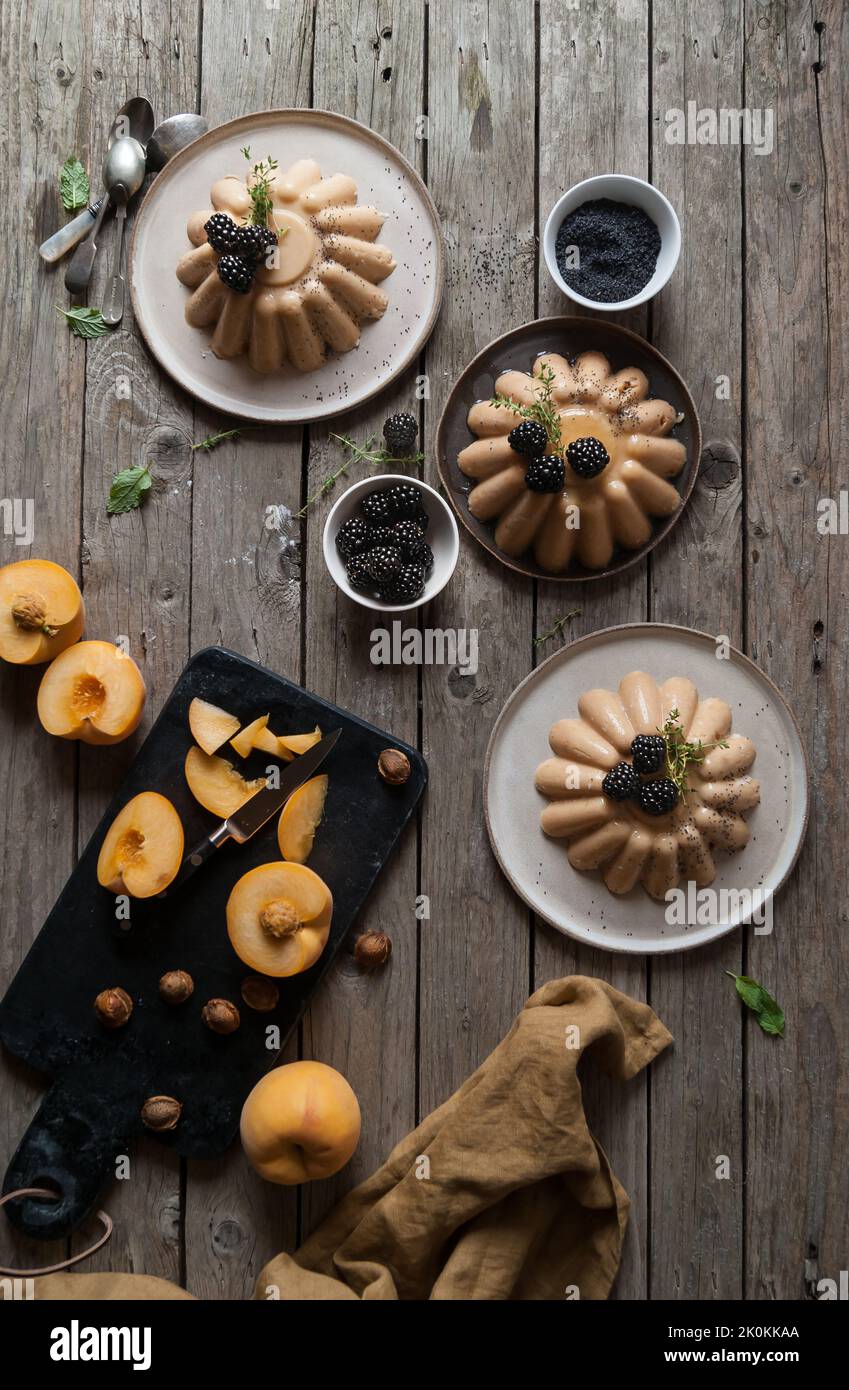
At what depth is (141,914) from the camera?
102 inches

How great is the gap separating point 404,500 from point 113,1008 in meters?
1.24

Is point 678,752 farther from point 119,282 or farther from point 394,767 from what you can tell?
point 119,282

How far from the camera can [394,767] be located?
8.42 ft

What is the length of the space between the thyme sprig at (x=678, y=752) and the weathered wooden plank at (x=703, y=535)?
0.17 meters

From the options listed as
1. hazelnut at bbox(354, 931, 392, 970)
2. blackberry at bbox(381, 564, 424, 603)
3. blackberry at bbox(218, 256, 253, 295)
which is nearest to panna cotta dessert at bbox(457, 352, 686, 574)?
blackberry at bbox(381, 564, 424, 603)

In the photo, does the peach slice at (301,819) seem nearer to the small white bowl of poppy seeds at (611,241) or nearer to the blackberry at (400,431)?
the blackberry at (400,431)

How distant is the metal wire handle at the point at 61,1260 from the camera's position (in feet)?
8.20

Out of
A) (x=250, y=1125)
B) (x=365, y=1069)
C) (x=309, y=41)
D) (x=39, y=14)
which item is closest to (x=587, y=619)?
(x=365, y=1069)

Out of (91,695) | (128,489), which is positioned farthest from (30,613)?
(128,489)

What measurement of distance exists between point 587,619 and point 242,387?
0.93 metres

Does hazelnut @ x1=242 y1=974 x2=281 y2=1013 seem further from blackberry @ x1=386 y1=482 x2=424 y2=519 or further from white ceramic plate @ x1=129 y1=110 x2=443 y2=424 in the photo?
white ceramic plate @ x1=129 y1=110 x2=443 y2=424

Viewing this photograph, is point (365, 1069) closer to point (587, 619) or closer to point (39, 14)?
point (587, 619)

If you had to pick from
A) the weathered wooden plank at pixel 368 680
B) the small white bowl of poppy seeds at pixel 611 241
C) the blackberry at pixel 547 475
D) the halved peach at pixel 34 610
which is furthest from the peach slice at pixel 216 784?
the small white bowl of poppy seeds at pixel 611 241

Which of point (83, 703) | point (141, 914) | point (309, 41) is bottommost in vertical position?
point (141, 914)
